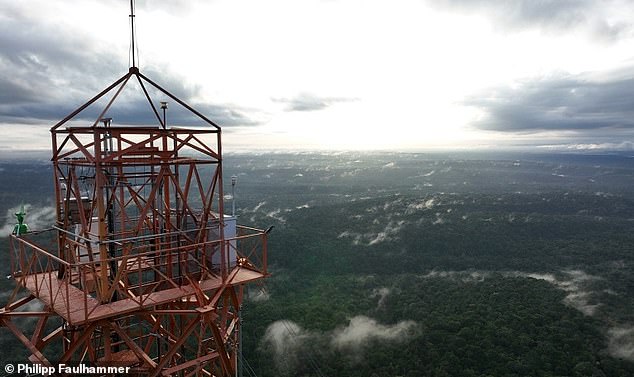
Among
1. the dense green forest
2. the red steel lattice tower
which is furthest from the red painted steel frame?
the dense green forest

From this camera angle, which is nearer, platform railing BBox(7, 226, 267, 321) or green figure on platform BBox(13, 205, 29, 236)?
platform railing BBox(7, 226, 267, 321)

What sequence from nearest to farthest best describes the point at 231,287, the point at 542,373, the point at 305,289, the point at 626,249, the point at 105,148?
the point at 105,148 < the point at 231,287 < the point at 542,373 < the point at 305,289 < the point at 626,249

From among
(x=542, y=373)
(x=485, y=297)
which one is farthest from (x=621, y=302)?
(x=542, y=373)

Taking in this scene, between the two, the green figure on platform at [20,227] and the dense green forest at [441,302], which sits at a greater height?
the green figure on platform at [20,227]

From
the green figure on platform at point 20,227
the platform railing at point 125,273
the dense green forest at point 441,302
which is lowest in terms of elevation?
the dense green forest at point 441,302

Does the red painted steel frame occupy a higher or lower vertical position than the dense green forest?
higher

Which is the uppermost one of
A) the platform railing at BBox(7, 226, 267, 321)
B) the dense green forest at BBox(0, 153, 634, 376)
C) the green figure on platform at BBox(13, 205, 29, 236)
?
the green figure on platform at BBox(13, 205, 29, 236)

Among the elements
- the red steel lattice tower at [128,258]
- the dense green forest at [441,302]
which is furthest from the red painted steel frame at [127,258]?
the dense green forest at [441,302]

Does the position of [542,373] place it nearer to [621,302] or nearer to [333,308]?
[333,308]

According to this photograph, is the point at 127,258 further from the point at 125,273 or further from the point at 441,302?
the point at 441,302

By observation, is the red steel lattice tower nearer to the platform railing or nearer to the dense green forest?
the platform railing

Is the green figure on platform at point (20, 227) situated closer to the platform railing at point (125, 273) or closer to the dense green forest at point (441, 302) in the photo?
the platform railing at point (125, 273)
